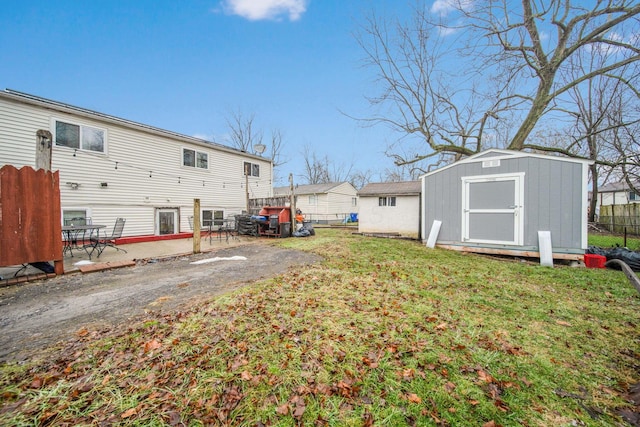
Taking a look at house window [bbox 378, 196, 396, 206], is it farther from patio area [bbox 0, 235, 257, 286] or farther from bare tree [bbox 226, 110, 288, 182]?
bare tree [bbox 226, 110, 288, 182]

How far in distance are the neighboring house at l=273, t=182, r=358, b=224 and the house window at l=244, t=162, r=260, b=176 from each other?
9733mm

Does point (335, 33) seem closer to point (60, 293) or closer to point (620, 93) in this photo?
point (60, 293)

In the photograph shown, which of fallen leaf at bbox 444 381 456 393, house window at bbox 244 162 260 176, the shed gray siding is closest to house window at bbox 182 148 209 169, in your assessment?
house window at bbox 244 162 260 176

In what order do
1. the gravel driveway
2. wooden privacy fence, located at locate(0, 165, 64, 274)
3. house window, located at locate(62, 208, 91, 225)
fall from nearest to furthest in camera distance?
1. the gravel driveway
2. wooden privacy fence, located at locate(0, 165, 64, 274)
3. house window, located at locate(62, 208, 91, 225)

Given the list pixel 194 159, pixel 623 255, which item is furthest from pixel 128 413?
pixel 194 159

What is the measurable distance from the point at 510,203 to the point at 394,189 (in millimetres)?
4929

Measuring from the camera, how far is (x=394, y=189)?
11.8m

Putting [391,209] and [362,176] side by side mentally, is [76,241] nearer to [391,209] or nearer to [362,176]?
[391,209]

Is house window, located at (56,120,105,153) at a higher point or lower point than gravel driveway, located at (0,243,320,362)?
higher

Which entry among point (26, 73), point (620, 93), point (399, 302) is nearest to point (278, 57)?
point (26, 73)

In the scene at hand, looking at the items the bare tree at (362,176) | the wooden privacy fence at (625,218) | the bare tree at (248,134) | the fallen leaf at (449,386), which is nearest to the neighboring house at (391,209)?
the fallen leaf at (449,386)

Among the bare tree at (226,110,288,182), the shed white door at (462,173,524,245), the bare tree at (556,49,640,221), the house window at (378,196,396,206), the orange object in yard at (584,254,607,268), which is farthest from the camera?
the bare tree at (226,110,288,182)

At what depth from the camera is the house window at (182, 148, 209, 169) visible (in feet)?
37.2

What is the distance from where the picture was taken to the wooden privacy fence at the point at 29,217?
14.6 ft
